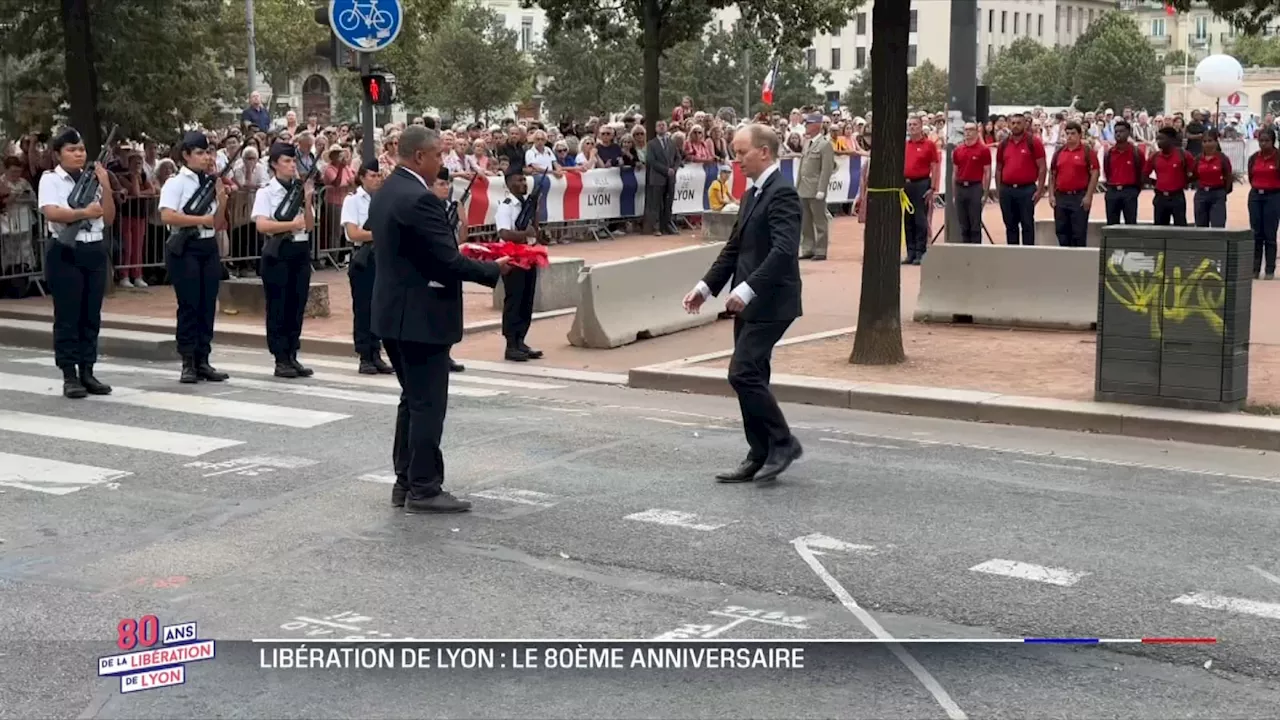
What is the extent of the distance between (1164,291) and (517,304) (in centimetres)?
556

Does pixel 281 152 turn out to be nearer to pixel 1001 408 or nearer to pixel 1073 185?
pixel 1001 408

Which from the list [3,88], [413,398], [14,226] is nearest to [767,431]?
[413,398]

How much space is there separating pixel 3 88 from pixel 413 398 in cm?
2063

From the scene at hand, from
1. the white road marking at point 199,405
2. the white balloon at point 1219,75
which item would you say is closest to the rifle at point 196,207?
the white road marking at point 199,405

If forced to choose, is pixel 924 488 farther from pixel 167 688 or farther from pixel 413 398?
pixel 167 688

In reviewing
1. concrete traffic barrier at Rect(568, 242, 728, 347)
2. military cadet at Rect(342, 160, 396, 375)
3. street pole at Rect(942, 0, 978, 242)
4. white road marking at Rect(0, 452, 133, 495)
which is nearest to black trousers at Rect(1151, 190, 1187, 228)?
street pole at Rect(942, 0, 978, 242)

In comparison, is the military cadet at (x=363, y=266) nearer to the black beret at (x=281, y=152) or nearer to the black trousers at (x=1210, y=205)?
the black beret at (x=281, y=152)

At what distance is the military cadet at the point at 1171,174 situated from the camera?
20.5 meters

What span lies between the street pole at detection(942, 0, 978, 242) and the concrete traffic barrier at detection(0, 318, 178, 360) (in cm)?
848

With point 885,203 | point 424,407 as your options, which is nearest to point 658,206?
point 885,203

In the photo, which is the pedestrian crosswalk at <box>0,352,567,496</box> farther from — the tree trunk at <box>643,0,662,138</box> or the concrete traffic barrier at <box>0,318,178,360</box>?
the tree trunk at <box>643,0,662,138</box>

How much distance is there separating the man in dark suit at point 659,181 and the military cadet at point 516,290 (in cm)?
1236

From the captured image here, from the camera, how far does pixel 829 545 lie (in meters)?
7.90

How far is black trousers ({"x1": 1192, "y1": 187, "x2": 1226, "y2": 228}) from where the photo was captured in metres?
20.3
